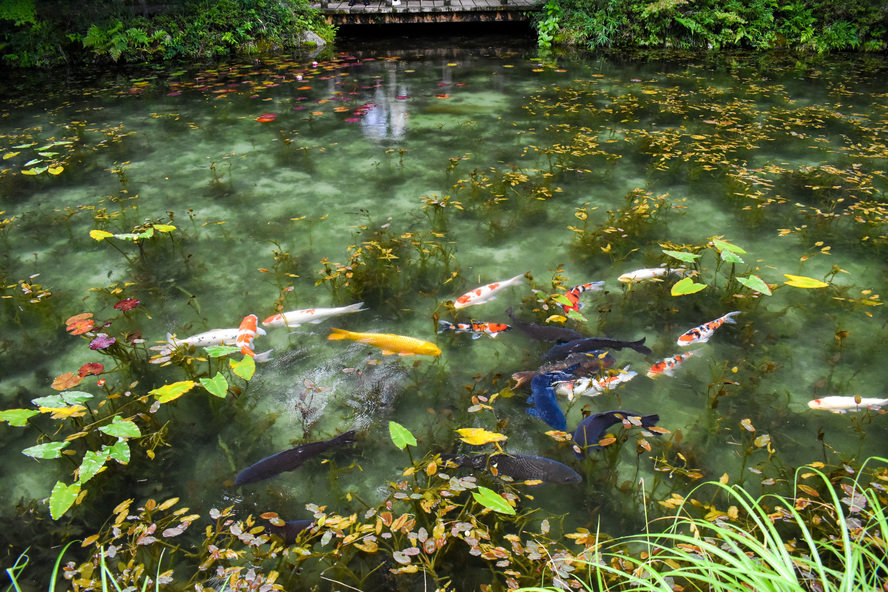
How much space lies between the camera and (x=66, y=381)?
2865 mm

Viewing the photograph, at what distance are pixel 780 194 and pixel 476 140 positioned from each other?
3.59 metres

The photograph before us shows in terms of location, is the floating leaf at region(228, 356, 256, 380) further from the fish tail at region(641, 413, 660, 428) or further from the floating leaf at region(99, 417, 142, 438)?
the fish tail at region(641, 413, 660, 428)

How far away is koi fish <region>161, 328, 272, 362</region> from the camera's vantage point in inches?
125

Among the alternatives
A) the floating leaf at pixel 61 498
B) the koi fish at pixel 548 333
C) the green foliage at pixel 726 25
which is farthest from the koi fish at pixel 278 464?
the green foliage at pixel 726 25

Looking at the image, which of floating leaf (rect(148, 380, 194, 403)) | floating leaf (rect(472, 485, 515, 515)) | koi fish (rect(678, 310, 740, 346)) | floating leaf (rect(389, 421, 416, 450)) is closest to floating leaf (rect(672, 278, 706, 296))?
koi fish (rect(678, 310, 740, 346))

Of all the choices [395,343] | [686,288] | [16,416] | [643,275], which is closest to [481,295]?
[395,343]

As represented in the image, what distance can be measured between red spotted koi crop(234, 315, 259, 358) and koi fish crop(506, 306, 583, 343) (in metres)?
1.79

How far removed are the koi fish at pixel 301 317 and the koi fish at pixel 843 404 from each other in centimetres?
296

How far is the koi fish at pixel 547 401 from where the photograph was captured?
270 centimetres

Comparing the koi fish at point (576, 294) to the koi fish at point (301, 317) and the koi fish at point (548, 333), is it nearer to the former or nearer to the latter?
the koi fish at point (548, 333)

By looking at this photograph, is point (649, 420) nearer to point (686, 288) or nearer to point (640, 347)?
point (640, 347)

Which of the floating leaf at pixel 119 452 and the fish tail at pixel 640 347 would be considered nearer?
the floating leaf at pixel 119 452

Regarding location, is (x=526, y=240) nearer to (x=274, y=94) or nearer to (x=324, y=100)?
(x=324, y=100)

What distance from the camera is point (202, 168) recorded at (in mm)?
6020
